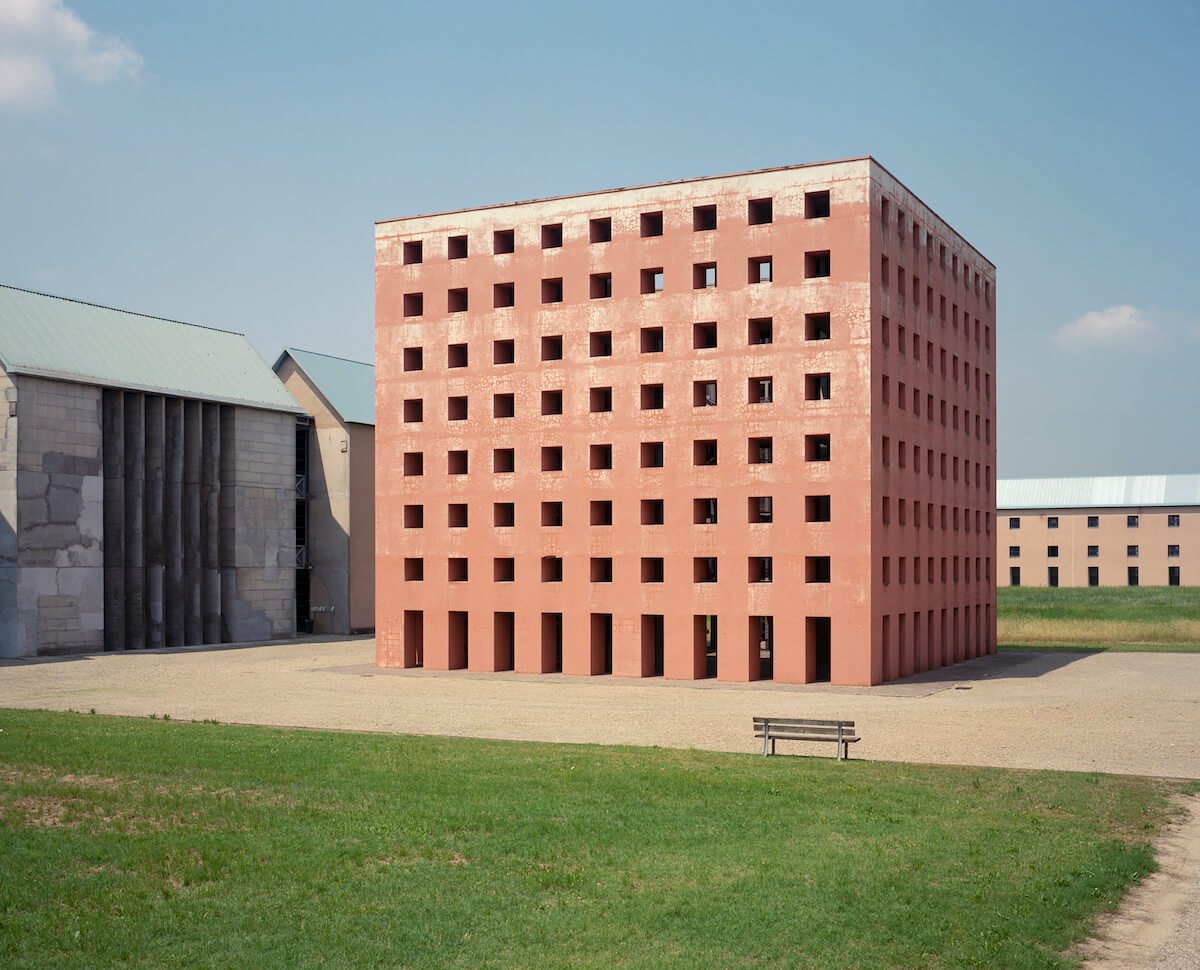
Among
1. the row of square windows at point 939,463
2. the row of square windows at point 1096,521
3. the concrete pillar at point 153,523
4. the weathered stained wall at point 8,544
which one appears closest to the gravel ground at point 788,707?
the weathered stained wall at point 8,544

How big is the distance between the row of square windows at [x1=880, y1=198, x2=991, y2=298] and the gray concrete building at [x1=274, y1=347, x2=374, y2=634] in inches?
1430

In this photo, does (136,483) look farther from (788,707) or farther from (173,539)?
(788,707)

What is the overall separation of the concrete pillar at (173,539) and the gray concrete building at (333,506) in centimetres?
1167

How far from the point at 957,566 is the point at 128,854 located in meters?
46.2

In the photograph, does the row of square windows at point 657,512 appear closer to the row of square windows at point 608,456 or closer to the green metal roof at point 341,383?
the row of square windows at point 608,456

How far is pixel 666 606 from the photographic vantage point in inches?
1882

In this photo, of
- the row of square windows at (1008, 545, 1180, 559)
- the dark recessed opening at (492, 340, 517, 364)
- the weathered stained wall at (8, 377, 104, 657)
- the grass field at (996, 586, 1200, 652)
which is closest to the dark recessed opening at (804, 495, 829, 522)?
the dark recessed opening at (492, 340, 517, 364)

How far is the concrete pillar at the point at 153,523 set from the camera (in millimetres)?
62250

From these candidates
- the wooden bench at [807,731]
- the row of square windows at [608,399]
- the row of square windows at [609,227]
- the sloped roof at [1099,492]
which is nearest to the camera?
the wooden bench at [807,731]

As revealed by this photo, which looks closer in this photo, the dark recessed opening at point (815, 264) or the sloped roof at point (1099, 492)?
the dark recessed opening at point (815, 264)

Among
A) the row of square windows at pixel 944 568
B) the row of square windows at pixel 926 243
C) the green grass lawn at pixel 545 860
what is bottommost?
the green grass lawn at pixel 545 860

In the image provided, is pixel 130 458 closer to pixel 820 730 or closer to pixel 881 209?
pixel 881 209

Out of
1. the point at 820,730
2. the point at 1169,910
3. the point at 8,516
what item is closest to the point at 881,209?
the point at 820,730

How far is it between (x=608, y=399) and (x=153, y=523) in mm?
26459
